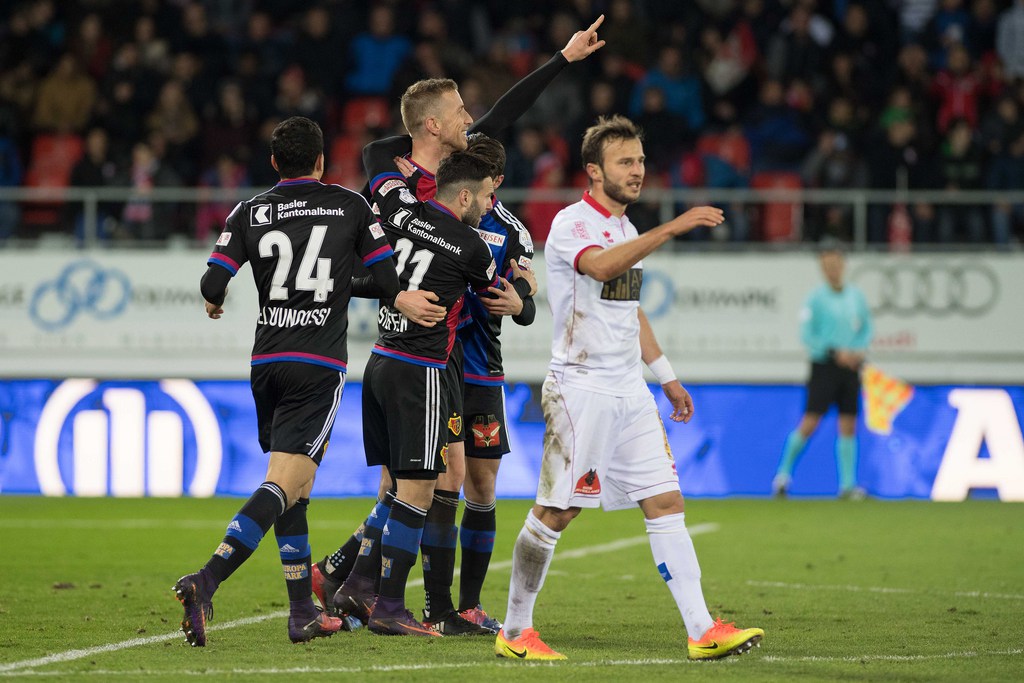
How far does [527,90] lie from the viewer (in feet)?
26.2

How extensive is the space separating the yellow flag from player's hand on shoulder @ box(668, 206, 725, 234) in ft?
32.9

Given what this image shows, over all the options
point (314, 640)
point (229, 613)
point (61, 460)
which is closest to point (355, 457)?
point (61, 460)

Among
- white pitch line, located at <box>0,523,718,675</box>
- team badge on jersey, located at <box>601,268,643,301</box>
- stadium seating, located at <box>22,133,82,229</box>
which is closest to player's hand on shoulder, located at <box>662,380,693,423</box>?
team badge on jersey, located at <box>601,268,643,301</box>

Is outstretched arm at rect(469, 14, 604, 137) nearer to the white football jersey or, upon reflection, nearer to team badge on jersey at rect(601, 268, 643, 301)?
the white football jersey

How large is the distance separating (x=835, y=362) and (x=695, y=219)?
9.90 metres

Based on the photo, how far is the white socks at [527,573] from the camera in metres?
6.44

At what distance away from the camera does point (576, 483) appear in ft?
21.1

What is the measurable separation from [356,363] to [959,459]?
21.9 feet

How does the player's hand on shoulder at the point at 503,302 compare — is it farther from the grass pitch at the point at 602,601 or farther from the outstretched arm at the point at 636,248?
the grass pitch at the point at 602,601

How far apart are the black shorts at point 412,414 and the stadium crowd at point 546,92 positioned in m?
9.66

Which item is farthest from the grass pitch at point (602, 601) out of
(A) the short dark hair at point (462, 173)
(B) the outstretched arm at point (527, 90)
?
(B) the outstretched arm at point (527, 90)

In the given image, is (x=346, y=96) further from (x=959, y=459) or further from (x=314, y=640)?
(x=314, y=640)

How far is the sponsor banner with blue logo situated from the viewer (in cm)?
1527

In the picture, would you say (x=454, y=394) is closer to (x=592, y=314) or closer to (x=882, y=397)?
(x=592, y=314)
